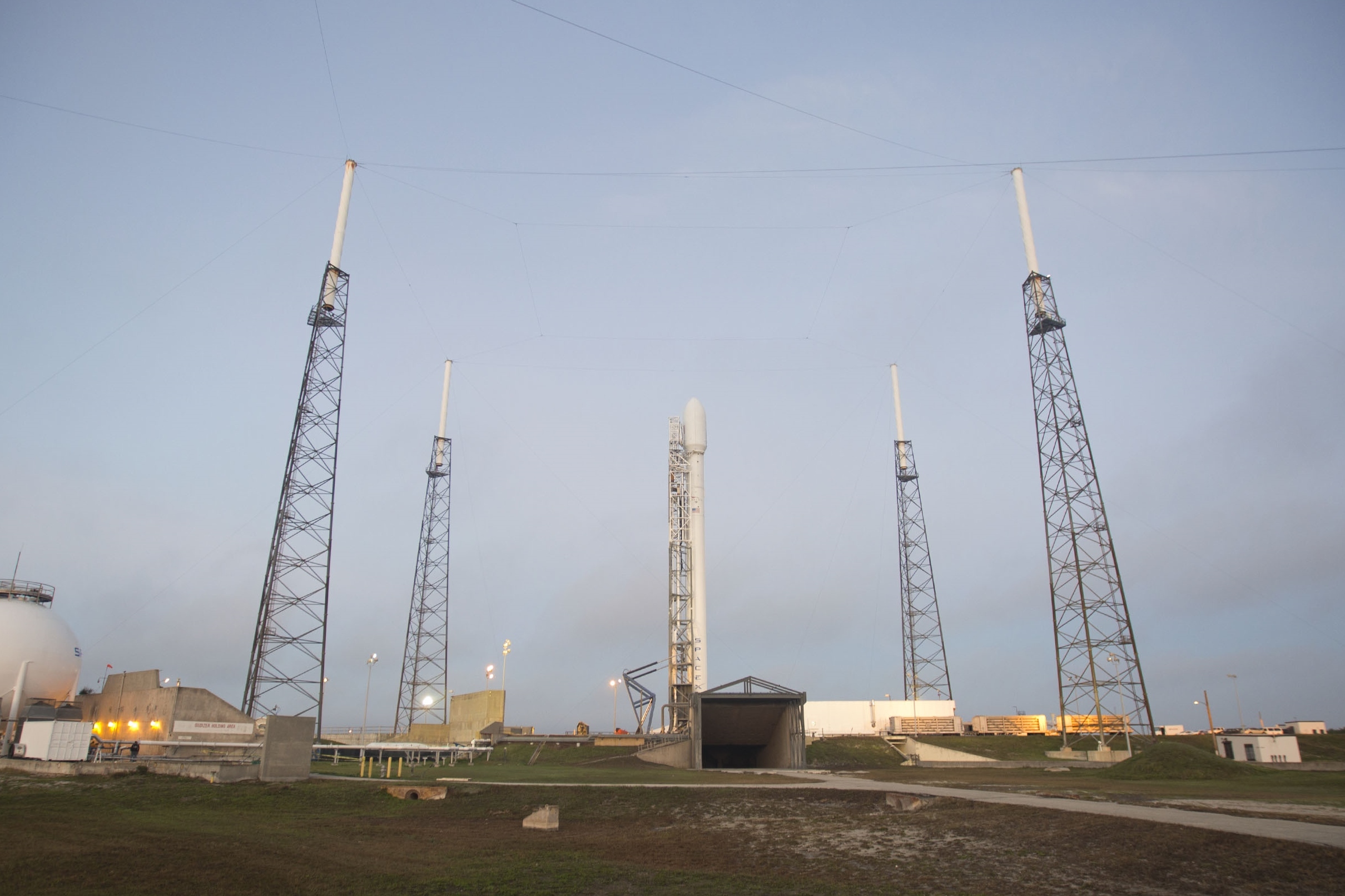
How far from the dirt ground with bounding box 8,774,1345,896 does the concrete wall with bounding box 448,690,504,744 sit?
33.1 m

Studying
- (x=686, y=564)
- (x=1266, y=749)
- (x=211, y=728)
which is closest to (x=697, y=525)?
(x=686, y=564)

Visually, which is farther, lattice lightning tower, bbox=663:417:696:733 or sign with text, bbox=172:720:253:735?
lattice lightning tower, bbox=663:417:696:733

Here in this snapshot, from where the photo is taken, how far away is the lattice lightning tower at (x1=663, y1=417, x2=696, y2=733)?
54.7 metres

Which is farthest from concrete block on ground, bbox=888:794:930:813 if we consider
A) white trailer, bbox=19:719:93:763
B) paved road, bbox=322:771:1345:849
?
white trailer, bbox=19:719:93:763

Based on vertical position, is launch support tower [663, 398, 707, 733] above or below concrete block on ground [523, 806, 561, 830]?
above

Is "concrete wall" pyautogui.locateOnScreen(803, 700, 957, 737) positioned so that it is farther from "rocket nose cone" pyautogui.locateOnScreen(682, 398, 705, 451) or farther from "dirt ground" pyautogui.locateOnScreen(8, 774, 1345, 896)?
"dirt ground" pyautogui.locateOnScreen(8, 774, 1345, 896)

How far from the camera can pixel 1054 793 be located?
23547mm

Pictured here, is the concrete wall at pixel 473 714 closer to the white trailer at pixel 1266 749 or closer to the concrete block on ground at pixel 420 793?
the concrete block on ground at pixel 420 793

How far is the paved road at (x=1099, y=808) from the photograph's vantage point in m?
14.7

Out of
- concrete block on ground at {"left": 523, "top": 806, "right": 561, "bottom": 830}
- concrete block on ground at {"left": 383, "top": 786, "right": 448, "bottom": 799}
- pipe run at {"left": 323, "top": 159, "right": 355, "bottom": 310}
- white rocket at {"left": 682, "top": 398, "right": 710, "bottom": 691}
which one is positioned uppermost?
pipe run at {"left": 323, "top": 159, "right": 355, "bottom": 310}

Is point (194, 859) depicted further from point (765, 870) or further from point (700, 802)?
point (700, 802)

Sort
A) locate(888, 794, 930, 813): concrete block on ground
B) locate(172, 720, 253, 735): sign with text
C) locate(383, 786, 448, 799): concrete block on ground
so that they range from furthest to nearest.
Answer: locate(172, 720, 253, 735): sign with text
locate(383, 786, 448, 799): concrete block on ground
locate(888, 794, 930, 813): concrete block on ground

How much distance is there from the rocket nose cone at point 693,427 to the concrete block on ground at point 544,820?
4022 centimetres

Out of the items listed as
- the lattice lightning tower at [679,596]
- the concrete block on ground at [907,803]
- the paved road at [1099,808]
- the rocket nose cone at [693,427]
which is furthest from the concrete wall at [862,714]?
the concrete block on ground at [907,803]
